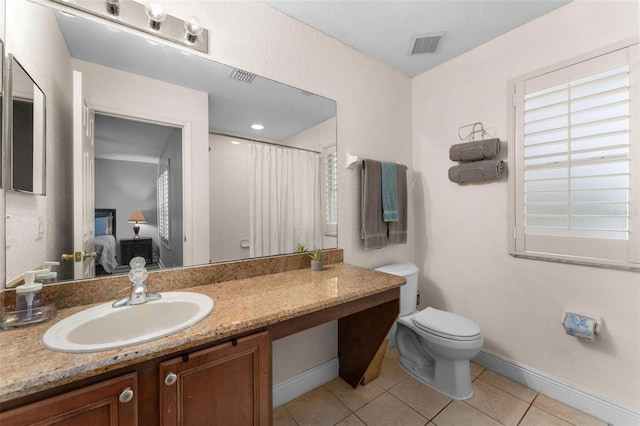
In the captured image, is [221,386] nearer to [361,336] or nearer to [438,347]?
[361,336]

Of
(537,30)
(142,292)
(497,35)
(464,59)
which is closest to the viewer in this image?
(142,292)

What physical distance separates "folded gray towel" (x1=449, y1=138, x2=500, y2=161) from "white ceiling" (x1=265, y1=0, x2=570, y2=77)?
30.8 inches

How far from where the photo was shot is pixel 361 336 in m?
1.76

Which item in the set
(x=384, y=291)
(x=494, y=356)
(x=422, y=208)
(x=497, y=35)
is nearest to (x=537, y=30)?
(x=497, y=35)

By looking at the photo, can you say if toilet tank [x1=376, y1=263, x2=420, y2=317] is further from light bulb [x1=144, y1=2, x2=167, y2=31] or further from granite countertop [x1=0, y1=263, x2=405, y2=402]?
light bulb [x1=144, y1=2, x2=167, y2=31]

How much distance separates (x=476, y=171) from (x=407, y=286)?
103cm

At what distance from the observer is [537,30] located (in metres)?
1.76

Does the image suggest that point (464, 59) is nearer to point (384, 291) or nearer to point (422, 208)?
point (422, 208)

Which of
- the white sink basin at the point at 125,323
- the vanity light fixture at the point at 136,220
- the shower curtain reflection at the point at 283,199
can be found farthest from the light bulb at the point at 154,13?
the white sink basin at the point at 125,323

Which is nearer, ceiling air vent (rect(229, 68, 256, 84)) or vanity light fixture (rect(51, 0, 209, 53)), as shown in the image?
vanity light fixture (rect(51, 0, 209, 53))

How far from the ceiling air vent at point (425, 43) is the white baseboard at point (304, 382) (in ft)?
8.06

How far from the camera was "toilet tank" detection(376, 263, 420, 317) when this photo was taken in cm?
206

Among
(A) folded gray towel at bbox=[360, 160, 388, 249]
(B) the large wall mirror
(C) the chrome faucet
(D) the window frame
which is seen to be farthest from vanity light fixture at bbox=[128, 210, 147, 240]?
(D) the window frame

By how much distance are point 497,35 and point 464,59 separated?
0.82ft
